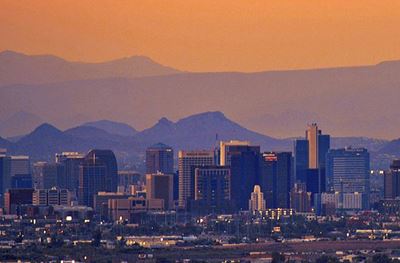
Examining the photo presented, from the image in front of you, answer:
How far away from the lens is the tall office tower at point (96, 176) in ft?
479

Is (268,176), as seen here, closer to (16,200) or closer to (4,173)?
(4,173)

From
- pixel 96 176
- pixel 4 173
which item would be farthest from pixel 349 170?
pixel 4 173

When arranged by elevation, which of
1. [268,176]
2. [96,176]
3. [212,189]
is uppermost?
[96,176]

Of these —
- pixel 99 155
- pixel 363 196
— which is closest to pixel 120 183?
pixel 99 155

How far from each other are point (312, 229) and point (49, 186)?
44.8m

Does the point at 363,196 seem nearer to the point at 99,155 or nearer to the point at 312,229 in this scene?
the point at 99,155

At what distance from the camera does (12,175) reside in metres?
159

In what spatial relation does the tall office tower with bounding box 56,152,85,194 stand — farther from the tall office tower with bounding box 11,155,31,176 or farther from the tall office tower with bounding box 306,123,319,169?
the tall office tower with bounding box 306,123,319,169

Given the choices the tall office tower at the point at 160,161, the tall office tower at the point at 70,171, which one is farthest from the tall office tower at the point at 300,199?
the tall office tower at the point at 160,161

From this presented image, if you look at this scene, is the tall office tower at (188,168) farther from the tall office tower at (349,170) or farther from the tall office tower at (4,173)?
the tall office tower at (4,173)

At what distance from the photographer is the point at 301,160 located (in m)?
161

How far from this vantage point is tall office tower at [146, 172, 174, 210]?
138750mm

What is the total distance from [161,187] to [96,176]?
859 cm

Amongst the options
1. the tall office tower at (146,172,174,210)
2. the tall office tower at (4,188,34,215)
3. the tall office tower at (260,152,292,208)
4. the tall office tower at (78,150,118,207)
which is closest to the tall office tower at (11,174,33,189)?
the tall office tower at (78,150,118,207)
